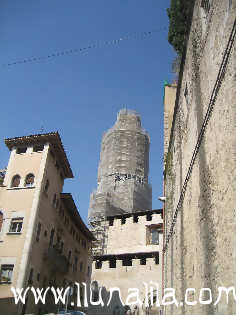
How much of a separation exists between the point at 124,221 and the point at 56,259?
1722cm

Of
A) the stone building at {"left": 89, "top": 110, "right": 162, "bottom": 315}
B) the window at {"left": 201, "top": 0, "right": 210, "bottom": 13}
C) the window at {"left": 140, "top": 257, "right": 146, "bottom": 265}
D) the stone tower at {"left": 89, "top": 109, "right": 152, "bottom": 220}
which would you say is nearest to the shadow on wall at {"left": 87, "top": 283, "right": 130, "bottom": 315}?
the stone building at {"left": 89, "top": 110, "right": 162, "bottom": 315}

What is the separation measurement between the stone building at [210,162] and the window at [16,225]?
1150 cm

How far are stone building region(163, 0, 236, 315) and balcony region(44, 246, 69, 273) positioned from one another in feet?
Result: 41.9

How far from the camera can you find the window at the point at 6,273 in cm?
1680

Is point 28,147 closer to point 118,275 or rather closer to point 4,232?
point 4,232

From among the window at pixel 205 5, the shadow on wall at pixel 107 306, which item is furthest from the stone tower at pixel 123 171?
the window at pixel 205 5

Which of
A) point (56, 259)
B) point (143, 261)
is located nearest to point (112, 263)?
point (143, 261)

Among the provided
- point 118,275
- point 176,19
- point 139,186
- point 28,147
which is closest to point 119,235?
point 118,275

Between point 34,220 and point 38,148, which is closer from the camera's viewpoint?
point 34,220

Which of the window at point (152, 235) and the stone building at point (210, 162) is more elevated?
the window at point (152, 235)

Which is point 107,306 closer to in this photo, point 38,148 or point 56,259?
point 56,259

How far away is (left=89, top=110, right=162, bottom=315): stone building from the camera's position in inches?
1204

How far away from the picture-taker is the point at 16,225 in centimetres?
1864

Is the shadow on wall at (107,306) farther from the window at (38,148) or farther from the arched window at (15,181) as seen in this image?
the window at (38,148)
